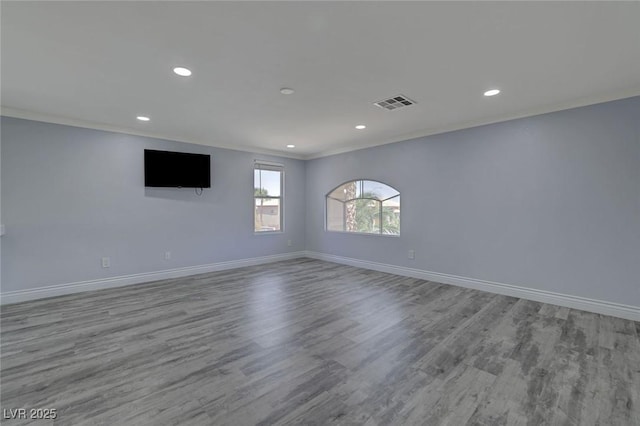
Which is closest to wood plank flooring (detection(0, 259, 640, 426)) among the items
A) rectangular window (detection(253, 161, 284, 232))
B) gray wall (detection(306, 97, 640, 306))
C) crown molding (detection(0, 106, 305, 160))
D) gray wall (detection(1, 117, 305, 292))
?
gray wall (detection(306, 97, 640, 306))

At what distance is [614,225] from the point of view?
10.2ft

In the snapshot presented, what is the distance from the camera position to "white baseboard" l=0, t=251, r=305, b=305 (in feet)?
11.8

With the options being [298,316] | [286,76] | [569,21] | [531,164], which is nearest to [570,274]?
[531,164]

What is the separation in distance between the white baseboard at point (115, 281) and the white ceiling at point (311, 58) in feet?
7.76

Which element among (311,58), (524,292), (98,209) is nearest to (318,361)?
(311,58)

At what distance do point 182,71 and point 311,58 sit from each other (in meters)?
1.23

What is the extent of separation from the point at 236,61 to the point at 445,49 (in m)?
1.75

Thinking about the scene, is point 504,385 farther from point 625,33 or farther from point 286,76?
point 286,76

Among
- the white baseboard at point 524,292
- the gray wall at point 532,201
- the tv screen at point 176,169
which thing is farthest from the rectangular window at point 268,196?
the gray wall at point 532,201

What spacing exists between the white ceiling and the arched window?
1769 mm

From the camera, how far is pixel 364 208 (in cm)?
572

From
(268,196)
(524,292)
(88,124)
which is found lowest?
(524,292)

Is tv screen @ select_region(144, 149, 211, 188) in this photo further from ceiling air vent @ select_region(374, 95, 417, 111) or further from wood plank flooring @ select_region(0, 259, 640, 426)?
ceiling air vent @ select_region(374, 95, 417, 111)

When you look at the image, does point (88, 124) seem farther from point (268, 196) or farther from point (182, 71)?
point (268, 196)
